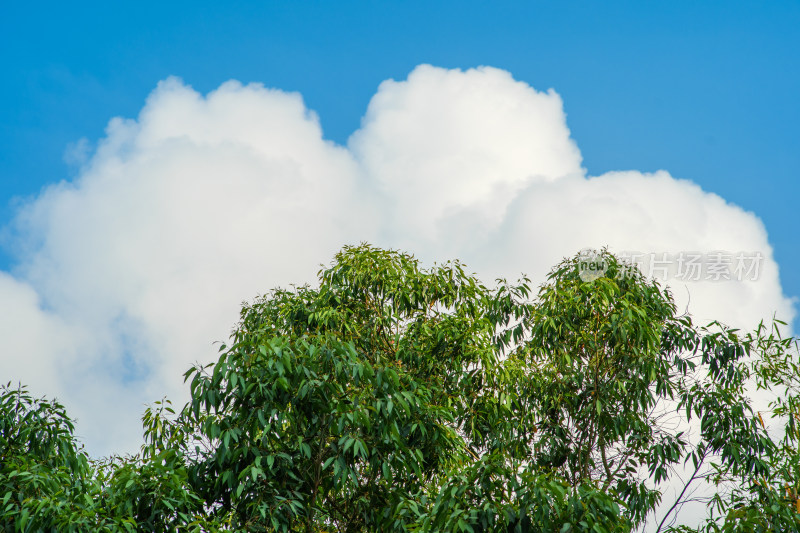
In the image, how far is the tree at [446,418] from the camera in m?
4.82

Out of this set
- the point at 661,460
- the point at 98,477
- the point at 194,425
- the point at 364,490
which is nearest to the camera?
the point at 98,477

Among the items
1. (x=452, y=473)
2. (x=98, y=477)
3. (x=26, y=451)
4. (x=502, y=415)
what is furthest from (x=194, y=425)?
(x=502, y=415)

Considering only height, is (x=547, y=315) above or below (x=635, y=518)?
above

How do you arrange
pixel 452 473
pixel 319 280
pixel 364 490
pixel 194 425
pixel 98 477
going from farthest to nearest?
1. pixel 319 280
2. pixel 364 490
3. pixel 194 425
4. pixel 98 477
5. pixel 452 473

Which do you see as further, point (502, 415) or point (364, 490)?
point (502, 415)

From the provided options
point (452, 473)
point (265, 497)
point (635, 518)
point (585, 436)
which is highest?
point (585, 436)

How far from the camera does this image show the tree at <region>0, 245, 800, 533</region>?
482 centimetres

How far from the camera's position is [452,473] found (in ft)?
14.7

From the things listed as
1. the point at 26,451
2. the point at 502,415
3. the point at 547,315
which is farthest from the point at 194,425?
the point at 547,315

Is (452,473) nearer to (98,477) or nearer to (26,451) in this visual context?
(98,477)

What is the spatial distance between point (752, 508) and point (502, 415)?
8.63 feet

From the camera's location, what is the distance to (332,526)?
661cm

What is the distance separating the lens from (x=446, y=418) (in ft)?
19.4

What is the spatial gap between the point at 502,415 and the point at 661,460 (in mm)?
1456
